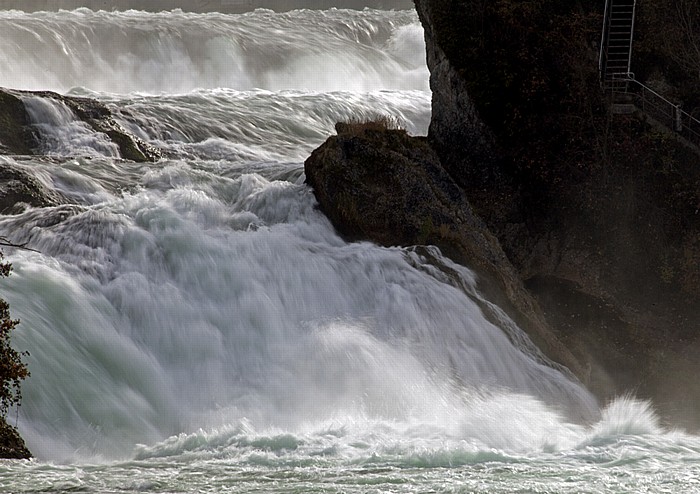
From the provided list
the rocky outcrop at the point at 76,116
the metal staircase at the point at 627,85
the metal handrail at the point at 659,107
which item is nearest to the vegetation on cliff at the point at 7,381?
the rocky outcrop at the point at 76,116

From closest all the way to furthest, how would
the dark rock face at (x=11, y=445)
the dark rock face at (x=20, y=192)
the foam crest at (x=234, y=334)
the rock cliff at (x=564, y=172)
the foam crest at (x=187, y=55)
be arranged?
the dark rock face at (x=11, y=445) < the foam crest at (x=234, y=334) < the dark rock face at (x=20, y=192) < the rock cliff at (x=564, y=172) < the foam crest at (x=187, y=55)

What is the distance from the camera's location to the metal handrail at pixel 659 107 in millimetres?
23766

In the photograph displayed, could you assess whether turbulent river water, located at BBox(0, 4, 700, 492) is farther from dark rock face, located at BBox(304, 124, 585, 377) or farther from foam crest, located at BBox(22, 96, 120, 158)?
dark rock face, located at BBox(304, 124, 585, 377)

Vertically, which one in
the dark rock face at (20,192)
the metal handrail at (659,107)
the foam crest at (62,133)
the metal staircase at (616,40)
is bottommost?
the dark rock face at (20,192)

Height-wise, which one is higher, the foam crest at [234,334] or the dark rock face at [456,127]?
the dark rock face at [456,127]

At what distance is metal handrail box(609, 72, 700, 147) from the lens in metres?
23.8

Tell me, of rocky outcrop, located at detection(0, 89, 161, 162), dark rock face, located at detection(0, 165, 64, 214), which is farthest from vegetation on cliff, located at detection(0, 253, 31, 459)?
rocky outcrop, located at detection(0, 89, 161, 162)

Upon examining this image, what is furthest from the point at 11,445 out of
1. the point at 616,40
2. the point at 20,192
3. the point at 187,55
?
the point at 187,55

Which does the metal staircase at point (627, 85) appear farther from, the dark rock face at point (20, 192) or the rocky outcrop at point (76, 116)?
the dark rock face at point (20, 192)

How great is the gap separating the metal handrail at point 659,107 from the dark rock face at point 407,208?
5180 mm

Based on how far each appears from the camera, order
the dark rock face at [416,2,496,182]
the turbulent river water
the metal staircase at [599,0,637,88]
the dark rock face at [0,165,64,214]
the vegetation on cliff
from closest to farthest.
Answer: the vegetation on cliff
the turbulent river water
the dark rock face at [0,165,64,214]
the dark rock face at [416,2,496,182]
the metal staircase at [599,0,637,88]

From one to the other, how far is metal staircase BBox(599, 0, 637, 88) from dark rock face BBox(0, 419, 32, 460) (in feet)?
52.4

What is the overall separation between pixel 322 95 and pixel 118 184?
1438 centimetres

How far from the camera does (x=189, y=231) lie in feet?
63.1
